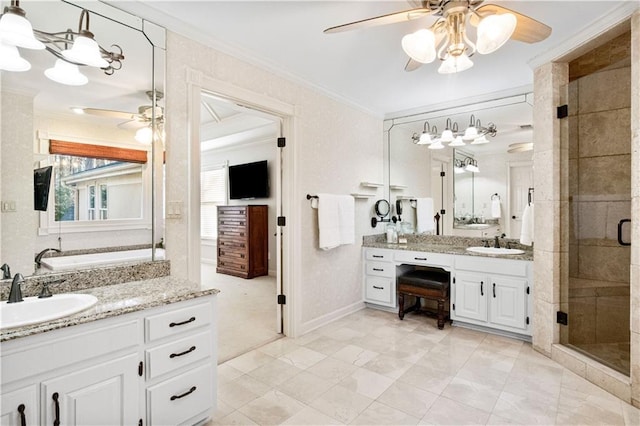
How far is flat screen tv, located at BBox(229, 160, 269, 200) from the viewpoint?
6.00m

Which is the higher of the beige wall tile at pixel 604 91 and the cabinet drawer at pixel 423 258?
the beige wall tile at pixel 604 91

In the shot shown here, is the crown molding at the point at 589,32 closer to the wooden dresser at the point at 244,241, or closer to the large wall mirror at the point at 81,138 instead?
the large wall mirror at the point at 81,138

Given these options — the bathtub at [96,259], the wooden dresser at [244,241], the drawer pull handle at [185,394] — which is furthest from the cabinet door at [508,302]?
the wooden dresser at [244,241]

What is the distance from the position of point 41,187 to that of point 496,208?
3.85m

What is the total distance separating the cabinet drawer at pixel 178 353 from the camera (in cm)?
158

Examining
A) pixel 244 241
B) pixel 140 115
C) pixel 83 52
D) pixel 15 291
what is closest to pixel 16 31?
pixel 83 52

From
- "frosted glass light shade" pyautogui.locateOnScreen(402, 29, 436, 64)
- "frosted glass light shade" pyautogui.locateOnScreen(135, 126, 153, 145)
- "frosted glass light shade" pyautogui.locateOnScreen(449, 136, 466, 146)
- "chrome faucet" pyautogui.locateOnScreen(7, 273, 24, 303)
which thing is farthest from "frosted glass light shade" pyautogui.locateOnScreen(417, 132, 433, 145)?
"chrome faucet" pyautogui.locateOnScreen(7, 273, 24, 303)

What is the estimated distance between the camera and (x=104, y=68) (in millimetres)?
1937

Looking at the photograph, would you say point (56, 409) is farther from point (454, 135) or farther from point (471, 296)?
point (454, 135)

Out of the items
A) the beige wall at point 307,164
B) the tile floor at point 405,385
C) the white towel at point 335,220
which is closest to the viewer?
the tile floor at point 405,385

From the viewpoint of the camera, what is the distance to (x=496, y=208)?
11.7 ft

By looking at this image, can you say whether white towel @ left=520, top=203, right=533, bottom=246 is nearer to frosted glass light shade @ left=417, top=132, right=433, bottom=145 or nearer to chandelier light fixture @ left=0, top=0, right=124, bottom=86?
frosted glass light shade @ left=417, top=132, right=433, bottom=145

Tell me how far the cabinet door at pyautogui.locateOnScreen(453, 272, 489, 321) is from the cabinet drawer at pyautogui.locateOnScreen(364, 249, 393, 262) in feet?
2.56

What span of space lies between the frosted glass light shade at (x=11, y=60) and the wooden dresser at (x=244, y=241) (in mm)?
4181
